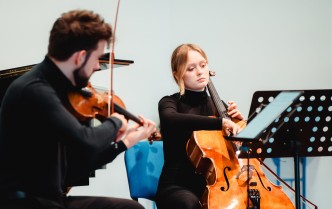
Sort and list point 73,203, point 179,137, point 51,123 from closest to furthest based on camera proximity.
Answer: point 51,123, point 73,203, point 179,137

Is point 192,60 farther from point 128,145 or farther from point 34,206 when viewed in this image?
point 34,206

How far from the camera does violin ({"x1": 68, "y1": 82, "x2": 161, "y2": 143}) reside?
1683mm

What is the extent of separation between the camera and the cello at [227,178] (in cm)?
218

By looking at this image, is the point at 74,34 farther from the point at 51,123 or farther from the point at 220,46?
the point at 220,46

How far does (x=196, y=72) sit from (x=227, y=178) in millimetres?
679

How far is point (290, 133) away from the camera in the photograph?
87.7 inches

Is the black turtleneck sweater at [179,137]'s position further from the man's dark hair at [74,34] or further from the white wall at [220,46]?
the white wall at [220,46]

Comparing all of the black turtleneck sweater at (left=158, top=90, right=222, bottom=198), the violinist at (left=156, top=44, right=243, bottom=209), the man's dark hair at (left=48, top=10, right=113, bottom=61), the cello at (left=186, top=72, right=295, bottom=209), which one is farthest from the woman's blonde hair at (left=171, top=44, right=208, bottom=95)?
the man's dark hair at (left=48, top=10, right=113, bottom=61)

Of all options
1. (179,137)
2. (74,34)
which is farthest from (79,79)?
(179,137)

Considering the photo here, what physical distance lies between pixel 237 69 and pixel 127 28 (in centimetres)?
104

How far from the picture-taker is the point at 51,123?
5.09ft

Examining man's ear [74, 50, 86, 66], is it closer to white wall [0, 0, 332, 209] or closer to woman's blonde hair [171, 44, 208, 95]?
woman's blonde hair [171, 44, 208, 95]

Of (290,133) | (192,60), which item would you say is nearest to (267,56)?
(192,60)

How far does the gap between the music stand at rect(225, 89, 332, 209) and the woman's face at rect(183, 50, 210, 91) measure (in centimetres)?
60
